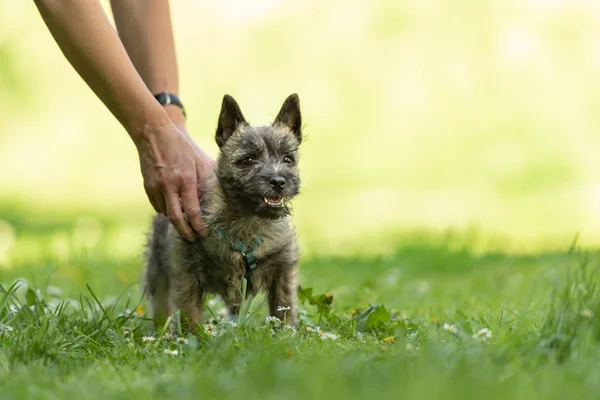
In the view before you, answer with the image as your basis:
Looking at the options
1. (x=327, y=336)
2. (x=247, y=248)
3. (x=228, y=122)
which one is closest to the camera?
(x=327, y=336)

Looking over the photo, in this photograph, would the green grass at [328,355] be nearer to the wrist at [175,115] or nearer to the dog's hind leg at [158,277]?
the dog's hind leg at [158,277]

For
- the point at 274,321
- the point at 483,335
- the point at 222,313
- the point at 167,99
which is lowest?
the point at 222,313

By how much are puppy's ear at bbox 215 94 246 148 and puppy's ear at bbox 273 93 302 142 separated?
0.21m

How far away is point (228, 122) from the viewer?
463 cm

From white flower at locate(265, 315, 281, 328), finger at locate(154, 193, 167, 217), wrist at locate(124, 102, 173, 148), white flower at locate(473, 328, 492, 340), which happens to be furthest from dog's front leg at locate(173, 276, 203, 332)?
white flower at locate(473, 328, 492, 340)

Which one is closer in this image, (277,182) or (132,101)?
(132,101)

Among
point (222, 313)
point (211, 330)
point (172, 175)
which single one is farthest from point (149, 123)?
point (222, 313)

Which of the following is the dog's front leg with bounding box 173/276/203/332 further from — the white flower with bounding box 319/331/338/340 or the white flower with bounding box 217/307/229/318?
the white flower with bounding box 319/331/338/340

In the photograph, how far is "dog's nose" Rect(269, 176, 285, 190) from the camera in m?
4.22

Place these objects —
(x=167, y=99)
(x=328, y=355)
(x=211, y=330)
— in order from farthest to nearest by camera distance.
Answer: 1. (x=167, y=99)
2. (x=211, y=330)
3. (x=328, y=355)

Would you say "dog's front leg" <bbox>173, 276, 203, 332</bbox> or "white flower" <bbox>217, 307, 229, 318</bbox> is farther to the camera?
"white flower" <bbox>217, 307, 229, 318</bbox>

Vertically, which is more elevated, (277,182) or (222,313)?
(277,182)

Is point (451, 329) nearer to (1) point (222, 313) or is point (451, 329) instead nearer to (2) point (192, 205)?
(2) point (192, 205)

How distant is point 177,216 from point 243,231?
0.38 m
